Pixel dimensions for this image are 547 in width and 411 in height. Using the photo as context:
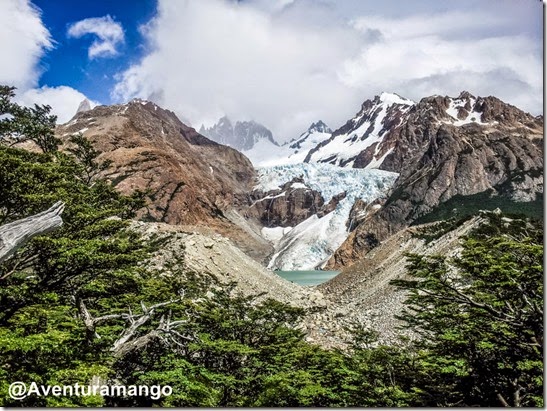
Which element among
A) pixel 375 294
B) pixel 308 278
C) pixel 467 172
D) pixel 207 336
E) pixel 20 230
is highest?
pixel 467 172

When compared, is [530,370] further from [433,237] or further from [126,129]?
[126,129]

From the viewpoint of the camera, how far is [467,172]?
124625mm

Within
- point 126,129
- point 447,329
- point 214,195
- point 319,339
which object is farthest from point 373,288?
point 214,195

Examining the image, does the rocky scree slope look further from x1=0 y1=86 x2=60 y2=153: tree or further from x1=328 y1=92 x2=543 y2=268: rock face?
x1=328 y1=92 x2=543 y2=268: rock face

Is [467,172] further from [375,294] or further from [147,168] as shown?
[375,294]

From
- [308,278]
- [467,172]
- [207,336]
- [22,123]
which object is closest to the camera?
[207,336]

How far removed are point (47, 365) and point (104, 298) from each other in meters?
5.70

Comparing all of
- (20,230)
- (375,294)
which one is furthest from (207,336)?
(375,294)

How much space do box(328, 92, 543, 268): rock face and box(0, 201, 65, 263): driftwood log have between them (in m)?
98.0

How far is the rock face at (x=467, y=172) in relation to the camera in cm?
10475

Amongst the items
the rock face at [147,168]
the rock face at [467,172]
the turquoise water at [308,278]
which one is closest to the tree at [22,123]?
the turquoise water at [308,278]

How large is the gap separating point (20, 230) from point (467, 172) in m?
→ 133

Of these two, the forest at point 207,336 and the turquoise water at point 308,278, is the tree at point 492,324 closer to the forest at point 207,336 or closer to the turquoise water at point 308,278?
the forest at point 207,336

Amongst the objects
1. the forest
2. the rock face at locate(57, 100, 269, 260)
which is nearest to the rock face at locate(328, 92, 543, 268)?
the rock face at locate(57, 100, 269, 260)
